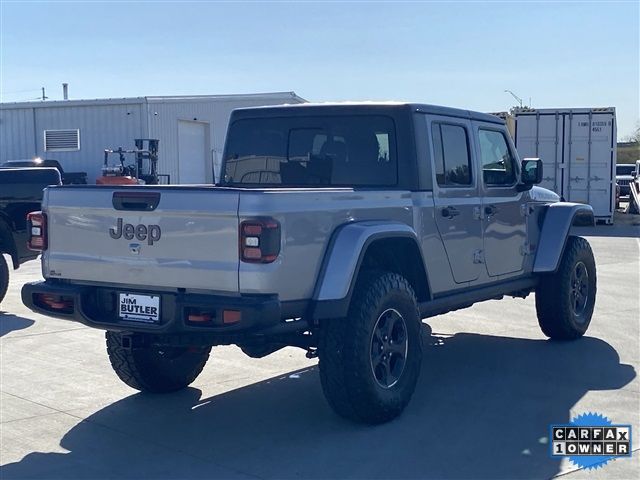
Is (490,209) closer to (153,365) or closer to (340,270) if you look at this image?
(340,270)

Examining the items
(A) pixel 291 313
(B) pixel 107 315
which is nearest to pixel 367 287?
(A) pixel 291 313

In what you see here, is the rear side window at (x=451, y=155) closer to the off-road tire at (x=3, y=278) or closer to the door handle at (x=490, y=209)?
the door handle at (x=490, y=209)

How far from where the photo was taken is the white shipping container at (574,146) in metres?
23.6

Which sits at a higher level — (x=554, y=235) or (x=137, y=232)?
(x=137, y=232)

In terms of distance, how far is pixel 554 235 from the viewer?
8.12 metres

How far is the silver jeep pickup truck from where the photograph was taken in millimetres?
5082

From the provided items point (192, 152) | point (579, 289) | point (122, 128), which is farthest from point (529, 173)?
point (192, 152)

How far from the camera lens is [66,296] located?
5594mm

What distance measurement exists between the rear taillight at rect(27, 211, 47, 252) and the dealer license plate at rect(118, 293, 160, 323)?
792 millimetres

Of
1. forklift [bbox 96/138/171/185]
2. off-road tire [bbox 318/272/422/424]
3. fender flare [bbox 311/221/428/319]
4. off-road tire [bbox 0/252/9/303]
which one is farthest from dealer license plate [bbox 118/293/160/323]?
forklift [bbox 96/138/171/185]

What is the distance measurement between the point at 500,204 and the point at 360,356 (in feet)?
8.28

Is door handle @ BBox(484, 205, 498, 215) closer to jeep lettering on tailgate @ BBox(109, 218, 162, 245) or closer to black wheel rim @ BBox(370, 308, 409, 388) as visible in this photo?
black wheel rim @ BBox(370, 308, 409, 388)

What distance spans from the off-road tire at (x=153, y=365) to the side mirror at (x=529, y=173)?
3170 millimetres

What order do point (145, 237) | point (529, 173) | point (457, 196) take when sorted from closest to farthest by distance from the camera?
point (145, 237) → point (457, 196) → point (529, 173)
